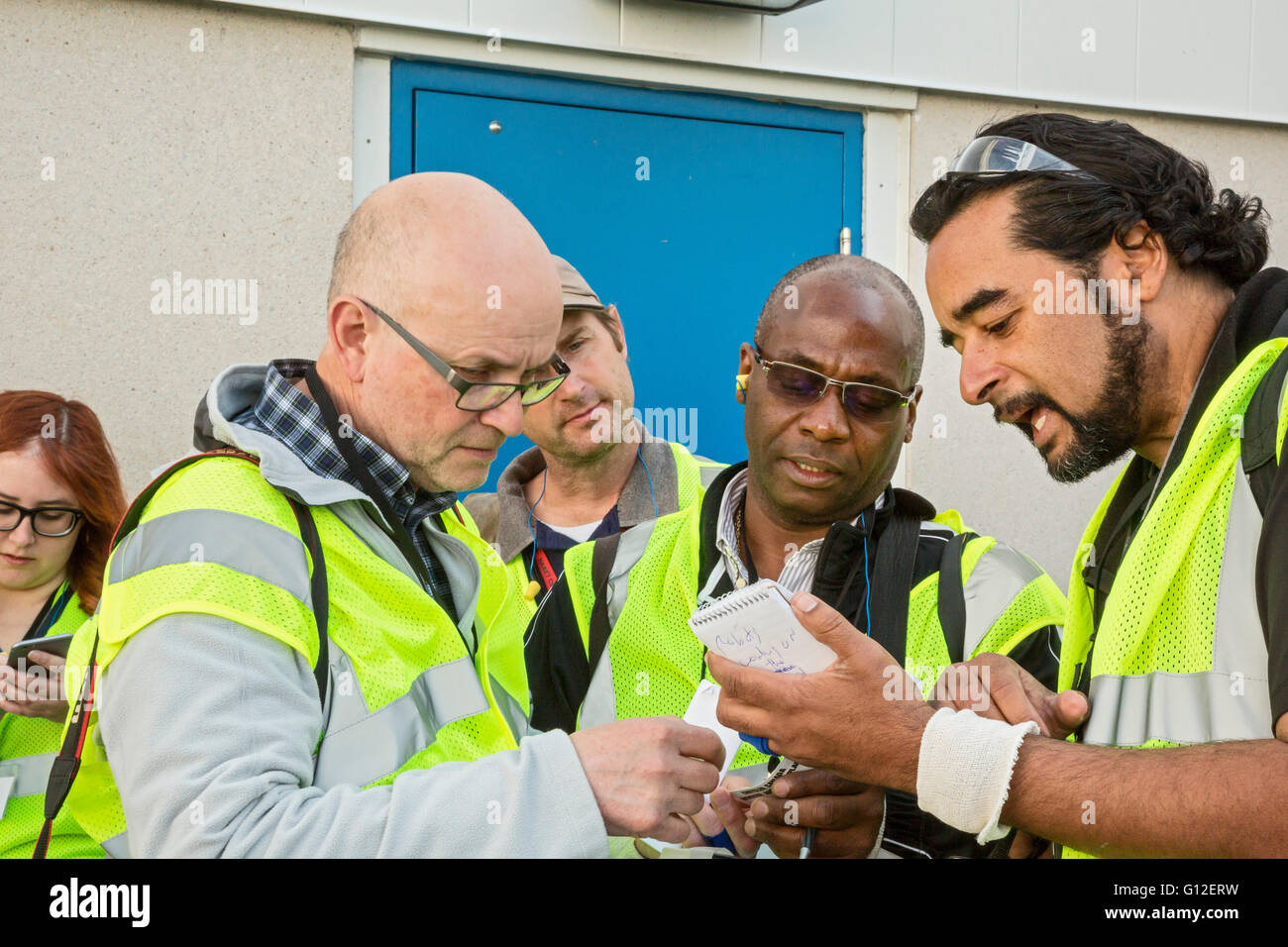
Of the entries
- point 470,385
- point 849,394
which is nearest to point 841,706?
point 470,385

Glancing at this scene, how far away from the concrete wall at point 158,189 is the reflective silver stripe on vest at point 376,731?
2404 mm

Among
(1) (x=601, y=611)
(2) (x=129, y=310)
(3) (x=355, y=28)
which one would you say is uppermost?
(3) (x=355, y=28)

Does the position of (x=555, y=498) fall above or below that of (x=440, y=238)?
below

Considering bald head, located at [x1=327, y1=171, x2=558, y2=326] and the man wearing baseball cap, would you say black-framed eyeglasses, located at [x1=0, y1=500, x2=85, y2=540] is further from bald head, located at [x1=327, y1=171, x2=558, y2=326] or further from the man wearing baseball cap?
bald head, located at [x1=327, y1=171, x2=558, y2=326]

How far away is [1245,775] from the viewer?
144 centimetres

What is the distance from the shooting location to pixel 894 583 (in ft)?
7.94

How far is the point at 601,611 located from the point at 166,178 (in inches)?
90.0

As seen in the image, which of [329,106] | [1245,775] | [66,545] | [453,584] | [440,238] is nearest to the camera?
[1245,775]

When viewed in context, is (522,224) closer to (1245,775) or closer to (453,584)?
(453,584)

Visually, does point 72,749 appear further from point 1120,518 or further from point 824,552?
point 1120,518

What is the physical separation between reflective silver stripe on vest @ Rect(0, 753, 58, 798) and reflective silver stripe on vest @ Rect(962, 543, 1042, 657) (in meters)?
2.11

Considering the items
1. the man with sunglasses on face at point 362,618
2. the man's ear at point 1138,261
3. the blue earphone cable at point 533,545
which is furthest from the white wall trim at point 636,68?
the man's ear at point 1138,261

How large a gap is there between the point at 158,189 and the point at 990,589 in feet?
9.61

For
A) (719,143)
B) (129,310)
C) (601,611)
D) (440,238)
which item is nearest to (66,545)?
(129,310)
